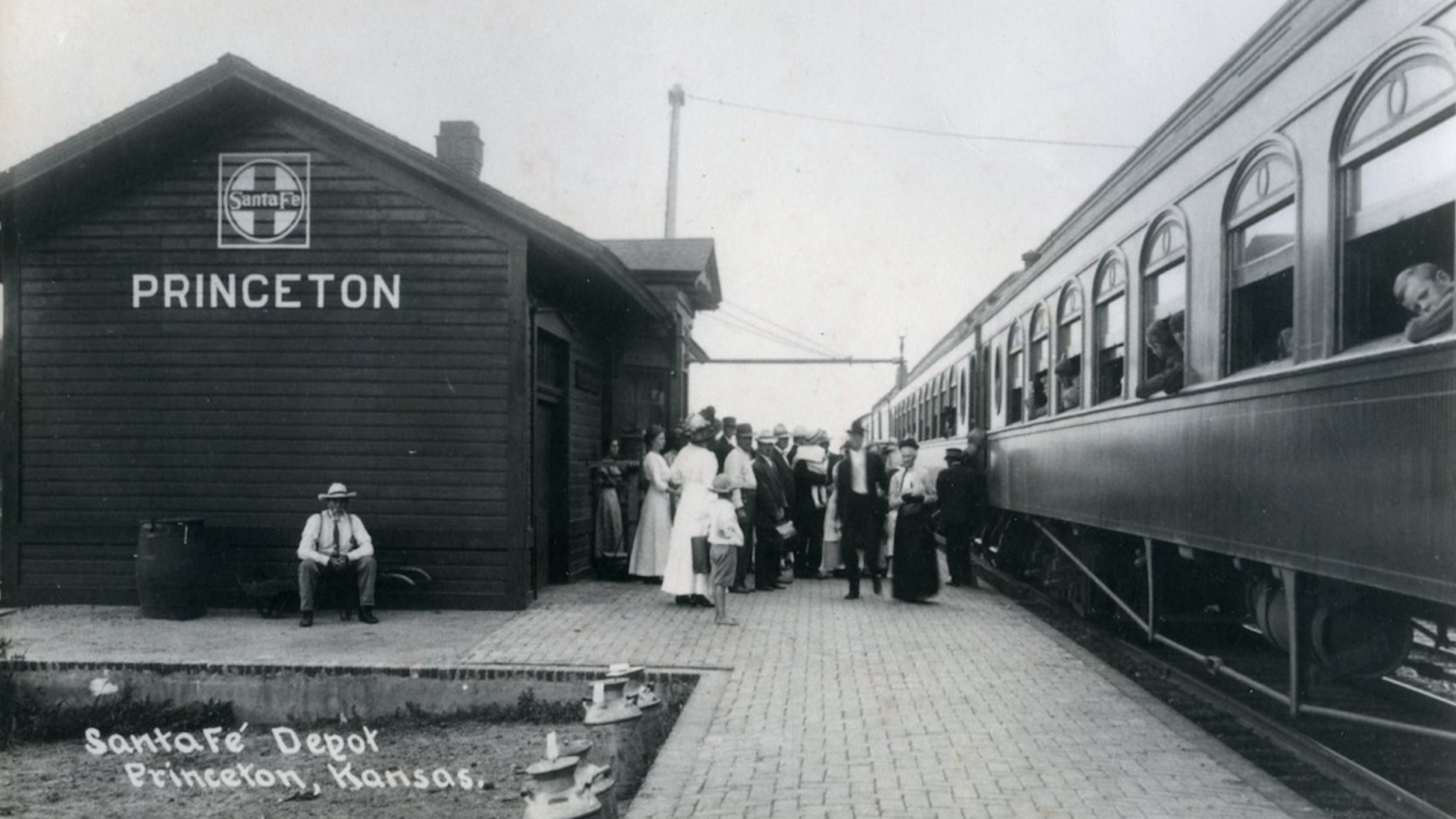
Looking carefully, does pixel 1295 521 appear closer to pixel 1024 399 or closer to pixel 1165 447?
pixel 1165 447

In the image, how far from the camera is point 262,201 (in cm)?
1187

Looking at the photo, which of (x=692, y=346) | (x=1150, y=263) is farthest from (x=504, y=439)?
(x=692, y=346)

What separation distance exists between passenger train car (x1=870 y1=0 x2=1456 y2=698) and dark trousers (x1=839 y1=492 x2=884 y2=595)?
273 cm

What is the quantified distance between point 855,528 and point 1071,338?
10.6 feet

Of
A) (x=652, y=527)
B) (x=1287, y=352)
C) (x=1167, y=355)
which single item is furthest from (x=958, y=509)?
(x=1287, y=352)

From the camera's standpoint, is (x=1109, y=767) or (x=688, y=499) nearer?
(x=1109, y=767)

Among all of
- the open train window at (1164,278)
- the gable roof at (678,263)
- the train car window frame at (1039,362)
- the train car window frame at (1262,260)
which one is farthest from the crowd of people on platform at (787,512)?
the train car window frame at (1262,260)

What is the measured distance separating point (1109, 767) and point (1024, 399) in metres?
6.91

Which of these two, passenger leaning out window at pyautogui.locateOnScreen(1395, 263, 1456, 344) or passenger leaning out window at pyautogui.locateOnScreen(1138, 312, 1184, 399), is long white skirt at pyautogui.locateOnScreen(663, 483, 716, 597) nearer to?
passenger leaning out window at pyautogui.locateOnScreen(1138, 312, 1184, 399)

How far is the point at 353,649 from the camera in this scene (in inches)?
369

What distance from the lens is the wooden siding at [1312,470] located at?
4.59 meters

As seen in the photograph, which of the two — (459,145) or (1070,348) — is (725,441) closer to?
(1070,348)

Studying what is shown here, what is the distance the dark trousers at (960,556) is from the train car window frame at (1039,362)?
2.42 meters

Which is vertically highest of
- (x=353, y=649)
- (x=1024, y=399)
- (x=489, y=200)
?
(x=489, y=200)
